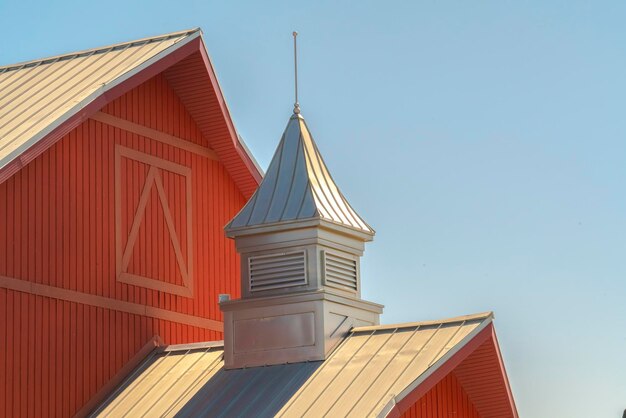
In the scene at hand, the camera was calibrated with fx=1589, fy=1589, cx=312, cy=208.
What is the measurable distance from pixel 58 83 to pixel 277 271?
5.94 m

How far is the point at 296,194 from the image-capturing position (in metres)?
27.6

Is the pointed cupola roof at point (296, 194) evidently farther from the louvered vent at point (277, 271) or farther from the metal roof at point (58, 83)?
the metal roof at point (58, 83)

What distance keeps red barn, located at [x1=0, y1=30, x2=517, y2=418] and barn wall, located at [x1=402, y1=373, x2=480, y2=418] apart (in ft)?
0.12

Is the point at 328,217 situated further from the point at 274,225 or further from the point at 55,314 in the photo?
the point at 55,314

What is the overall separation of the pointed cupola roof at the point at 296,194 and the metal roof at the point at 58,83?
305 centimetres

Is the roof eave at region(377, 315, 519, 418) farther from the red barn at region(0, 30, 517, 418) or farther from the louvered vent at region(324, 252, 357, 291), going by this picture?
the louvered vent at region(324, 252, 357, 291)

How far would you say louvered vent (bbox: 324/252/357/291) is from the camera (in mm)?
27000

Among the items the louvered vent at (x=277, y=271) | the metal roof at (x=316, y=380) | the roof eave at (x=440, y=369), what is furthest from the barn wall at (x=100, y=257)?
the roof eave at (x=440, y=369)

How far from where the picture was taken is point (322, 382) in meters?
25.1

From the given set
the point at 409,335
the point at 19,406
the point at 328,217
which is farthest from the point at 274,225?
the point at 19,406

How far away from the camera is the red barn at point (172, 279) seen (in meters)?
25.5

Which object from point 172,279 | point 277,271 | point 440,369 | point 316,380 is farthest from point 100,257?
point 440,369

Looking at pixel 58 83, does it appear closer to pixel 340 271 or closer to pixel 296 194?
pixel 296 194

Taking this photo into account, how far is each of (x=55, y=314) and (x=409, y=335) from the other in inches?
246
